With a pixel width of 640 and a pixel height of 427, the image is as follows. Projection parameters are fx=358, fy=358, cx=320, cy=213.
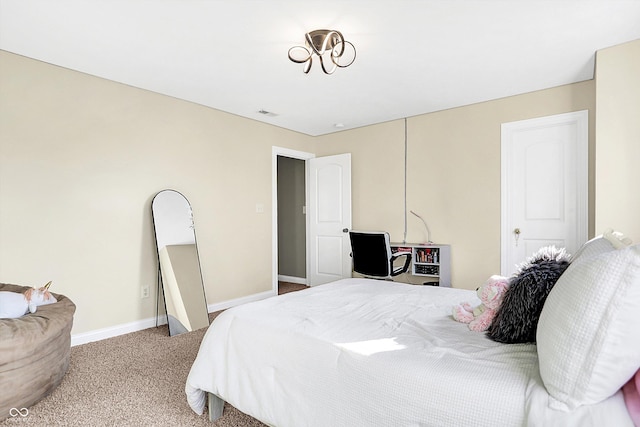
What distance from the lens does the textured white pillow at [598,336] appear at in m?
0.97

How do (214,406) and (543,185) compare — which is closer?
(214,406)

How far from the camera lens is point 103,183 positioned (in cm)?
334

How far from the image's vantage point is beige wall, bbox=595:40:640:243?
276cm

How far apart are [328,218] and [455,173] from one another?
196 centimetres

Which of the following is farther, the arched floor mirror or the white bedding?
the arched floor mirror

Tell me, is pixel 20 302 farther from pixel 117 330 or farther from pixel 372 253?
pixel 372 253

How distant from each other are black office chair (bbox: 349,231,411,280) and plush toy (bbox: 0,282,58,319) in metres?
2.88

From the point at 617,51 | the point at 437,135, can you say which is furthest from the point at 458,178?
the point at 617,51

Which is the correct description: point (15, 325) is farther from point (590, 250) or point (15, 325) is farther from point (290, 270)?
point (290, 270)

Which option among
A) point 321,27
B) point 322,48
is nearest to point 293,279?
point 322,48

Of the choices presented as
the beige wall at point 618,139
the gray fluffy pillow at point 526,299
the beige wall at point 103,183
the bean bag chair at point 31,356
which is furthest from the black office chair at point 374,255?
the bean bag chair at point 31,356

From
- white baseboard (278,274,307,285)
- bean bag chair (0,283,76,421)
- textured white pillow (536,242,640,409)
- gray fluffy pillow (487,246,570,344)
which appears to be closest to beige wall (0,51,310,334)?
bean bag chair (0,283,76,421)

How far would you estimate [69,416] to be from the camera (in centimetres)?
199

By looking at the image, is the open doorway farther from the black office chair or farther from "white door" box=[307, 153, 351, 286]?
the black office chair
